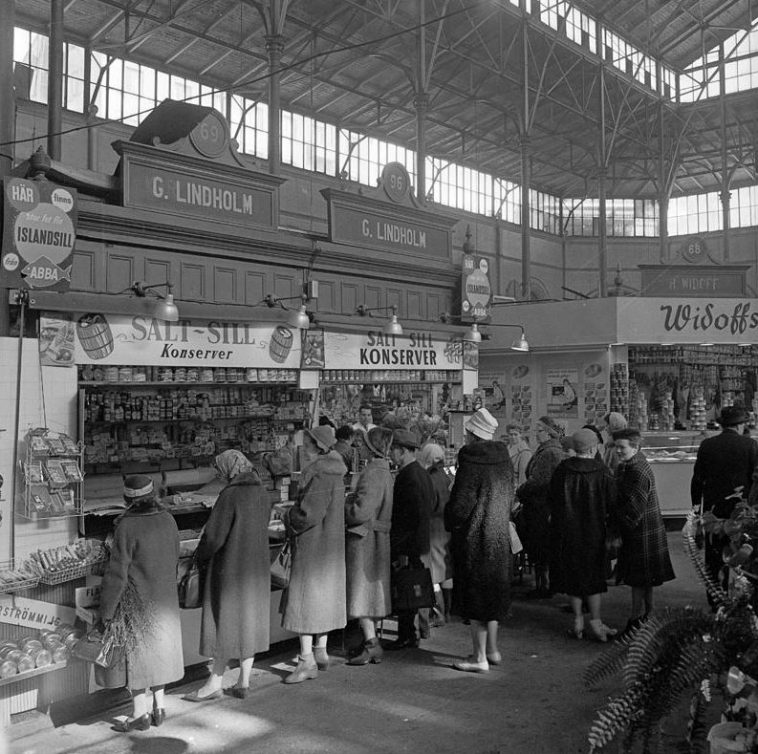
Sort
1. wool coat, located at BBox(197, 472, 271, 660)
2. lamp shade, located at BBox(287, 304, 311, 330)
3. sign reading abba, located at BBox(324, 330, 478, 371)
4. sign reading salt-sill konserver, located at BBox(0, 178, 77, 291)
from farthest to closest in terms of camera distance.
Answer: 1. sign reading abba, located at BBox(324, 330, 478, 371)
2. lamp shade, located at BBox(287, 304, 311, 330)
3. sign reading salt-sill konserver, located at BBox(0, 178, 77, 291)
4. wool coat, located at BBox(197, 472, 271, 660)

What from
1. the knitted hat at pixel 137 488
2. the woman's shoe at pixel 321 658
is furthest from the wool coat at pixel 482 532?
the knitted hat at pixel 137 488

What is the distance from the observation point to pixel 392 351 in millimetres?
10047

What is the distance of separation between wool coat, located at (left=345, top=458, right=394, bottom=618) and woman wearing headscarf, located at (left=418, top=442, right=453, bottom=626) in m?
0.38

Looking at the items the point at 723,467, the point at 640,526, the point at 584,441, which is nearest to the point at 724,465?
the point at 723,467

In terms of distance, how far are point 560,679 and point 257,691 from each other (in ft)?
6.09

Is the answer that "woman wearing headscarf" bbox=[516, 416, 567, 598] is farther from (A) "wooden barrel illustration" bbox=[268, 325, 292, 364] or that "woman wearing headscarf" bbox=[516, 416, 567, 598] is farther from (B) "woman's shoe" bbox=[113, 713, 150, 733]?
(B) "woman's shoe" bbox=[113, 713, 150, 733]

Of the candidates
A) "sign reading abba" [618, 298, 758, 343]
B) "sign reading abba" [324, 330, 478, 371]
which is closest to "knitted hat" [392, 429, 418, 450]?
"sign reading abba" [324, 330, 478, 371]

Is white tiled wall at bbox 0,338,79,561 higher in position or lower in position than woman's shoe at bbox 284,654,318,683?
higher

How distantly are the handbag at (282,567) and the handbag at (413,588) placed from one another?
28.0 inches

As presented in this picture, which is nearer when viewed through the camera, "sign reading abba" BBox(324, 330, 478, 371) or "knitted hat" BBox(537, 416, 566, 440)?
"knitted hat" BBox(537, 416, 566, 440)

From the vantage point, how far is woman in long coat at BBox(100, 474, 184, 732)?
3982mm

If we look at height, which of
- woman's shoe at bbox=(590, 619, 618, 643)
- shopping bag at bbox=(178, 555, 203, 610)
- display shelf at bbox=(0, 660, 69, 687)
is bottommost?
woman's shoe at bbox=(590, 619, 618, 643)

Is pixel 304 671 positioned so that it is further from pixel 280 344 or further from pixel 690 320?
pixel 690 320

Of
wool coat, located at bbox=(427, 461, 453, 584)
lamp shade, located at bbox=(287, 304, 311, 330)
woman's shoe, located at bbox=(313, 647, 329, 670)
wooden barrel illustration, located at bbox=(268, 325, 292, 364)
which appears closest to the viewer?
woman's shoe, located at bbox=(313, 647, 329, 670)
